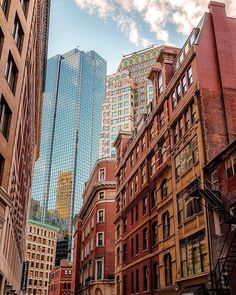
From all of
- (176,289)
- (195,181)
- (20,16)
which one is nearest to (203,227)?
(195,181)

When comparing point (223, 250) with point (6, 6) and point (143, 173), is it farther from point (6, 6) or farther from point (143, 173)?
point (6, 6)

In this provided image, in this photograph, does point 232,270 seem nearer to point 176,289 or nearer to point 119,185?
point 176,289

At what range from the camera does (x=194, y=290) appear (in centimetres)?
2617

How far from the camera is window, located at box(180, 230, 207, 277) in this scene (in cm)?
2708

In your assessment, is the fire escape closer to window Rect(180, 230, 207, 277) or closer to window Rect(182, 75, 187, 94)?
window Rect(180, 230, 207, 277)

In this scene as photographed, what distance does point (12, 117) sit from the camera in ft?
86.5

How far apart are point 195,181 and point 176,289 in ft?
28.8

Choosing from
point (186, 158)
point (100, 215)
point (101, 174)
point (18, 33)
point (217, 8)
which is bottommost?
point (186, 158)

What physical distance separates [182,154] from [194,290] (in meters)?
11.4

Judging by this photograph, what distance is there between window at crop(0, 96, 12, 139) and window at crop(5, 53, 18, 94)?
1.87 m

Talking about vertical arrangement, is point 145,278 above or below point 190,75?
below

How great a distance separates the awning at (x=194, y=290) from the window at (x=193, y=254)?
3.88ft

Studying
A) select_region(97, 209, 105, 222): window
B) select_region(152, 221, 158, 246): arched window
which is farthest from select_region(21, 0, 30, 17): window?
select_region(97, 209, 105, 222): window

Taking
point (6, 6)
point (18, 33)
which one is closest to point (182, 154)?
point (18, 33)
